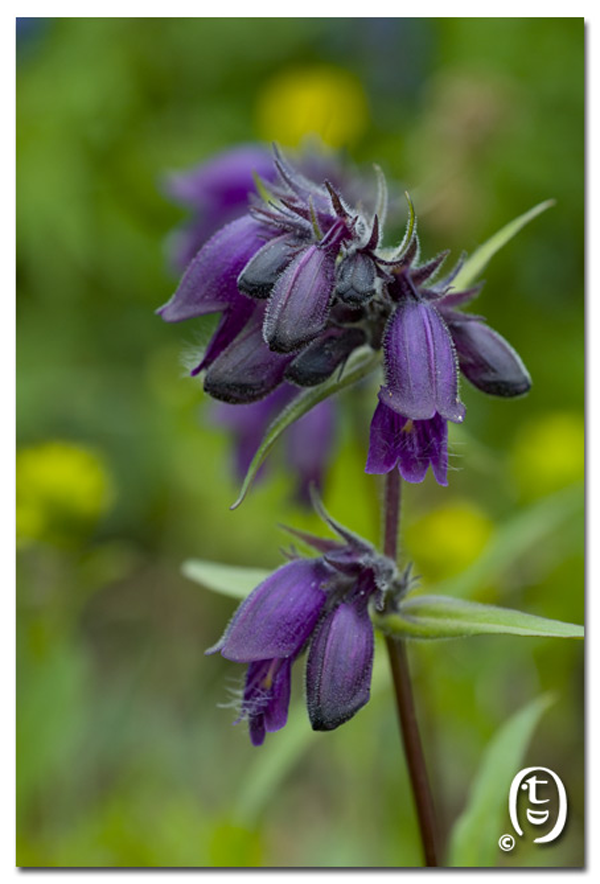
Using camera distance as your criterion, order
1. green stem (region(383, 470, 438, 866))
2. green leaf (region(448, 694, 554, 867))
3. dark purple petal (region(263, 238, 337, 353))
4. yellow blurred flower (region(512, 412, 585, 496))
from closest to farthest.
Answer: dark purple petal (region(263, 238, 337, 353))
green stem (region(383, 470, 438, 866))
green leaf (region(448, 694, 554, 867))
yellow blurred flower (region(512, 412, 585, 496))

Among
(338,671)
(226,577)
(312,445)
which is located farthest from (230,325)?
(312,445)

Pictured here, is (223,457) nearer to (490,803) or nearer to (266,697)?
(490,803)

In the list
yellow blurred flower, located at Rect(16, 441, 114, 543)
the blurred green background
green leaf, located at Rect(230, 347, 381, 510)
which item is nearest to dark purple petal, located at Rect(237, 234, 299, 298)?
green leaf, located at Rect(230, 347, 381, 510)

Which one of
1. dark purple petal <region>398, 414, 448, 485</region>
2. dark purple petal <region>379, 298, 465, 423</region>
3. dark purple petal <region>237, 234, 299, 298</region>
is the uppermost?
dark purple petal <region>237, 234, 299, 298</region>

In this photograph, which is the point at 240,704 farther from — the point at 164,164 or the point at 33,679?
the point at 164,164

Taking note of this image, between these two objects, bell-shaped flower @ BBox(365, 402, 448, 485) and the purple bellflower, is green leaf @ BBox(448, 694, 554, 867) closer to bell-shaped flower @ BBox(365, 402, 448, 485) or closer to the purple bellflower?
the purple bellflower

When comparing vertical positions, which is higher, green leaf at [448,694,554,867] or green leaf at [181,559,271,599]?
green leaf at [181,559,271,599]
